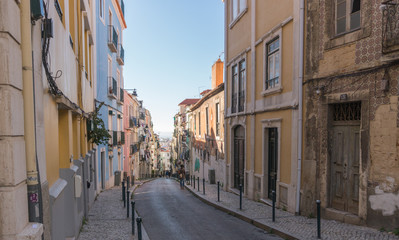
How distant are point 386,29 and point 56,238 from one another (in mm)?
7838

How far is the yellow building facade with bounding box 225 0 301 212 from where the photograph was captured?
9.18m

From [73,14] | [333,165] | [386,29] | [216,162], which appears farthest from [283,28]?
[216,162]

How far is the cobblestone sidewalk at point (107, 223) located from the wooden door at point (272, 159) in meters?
5.31

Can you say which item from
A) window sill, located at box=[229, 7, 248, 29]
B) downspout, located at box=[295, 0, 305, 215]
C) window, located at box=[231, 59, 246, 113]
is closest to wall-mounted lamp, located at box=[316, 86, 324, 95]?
downspout, located at box=[295, 0, 305, 215]

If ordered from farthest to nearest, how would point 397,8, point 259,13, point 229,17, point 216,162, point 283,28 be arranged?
1. point 216,162
2. point 229,17
3. point 259,13
4. point 283,28
5. point 397,8

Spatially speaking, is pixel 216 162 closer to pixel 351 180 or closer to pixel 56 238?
pixel 351 180

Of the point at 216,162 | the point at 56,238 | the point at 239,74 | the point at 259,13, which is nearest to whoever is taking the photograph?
the point at 56,238

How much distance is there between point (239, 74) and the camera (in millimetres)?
14188

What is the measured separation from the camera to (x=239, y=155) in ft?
47.3

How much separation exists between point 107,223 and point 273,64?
799 centimetres

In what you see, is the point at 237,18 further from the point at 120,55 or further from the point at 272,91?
the point at 120,55

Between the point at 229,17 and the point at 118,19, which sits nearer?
the point at 229,17

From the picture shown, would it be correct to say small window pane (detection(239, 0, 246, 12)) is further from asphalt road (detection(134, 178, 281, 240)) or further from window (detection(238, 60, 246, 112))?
asphalt road (detection(134, 178, 281, 240))

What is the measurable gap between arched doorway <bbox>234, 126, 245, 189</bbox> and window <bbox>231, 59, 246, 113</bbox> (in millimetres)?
1141
